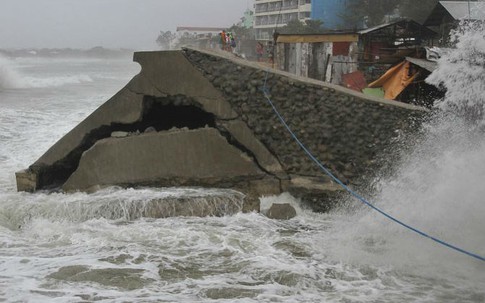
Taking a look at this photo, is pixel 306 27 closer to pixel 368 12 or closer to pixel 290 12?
pixel 368 12

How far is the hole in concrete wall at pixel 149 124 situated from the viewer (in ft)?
26.9

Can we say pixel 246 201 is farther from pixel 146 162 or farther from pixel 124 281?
pixel 124 281

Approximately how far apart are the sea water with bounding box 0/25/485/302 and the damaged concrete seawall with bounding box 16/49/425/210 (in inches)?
13.3

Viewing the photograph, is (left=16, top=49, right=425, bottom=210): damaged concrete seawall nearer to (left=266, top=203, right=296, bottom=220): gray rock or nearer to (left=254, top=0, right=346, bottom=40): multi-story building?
(left=266, top=203, right=296, bottom=220): gray rock

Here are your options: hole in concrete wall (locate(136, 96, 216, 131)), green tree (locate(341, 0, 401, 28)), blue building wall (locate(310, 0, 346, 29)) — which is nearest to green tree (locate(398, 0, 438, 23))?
green tree (locate(341, 0, 401, 28))

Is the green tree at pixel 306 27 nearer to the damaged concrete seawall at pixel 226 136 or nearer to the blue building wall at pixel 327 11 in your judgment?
the blue building wall at pixel 327 11

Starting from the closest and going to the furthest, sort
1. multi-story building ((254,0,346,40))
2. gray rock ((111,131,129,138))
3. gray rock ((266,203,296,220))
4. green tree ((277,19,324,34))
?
gray rock ((266,203,296,220)), gray rock ((111,131,129,138)), green tree ((277,19,324,34)), multi-story building ((254,0,346,40))

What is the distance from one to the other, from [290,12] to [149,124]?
71.1 m

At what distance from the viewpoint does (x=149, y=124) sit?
877cm

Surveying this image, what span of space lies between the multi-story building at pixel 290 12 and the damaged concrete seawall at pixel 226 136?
141 feet

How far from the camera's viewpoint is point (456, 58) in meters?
6.86

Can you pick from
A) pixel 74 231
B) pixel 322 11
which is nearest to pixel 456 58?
pixel 74 231

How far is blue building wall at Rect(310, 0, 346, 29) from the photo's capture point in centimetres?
5758

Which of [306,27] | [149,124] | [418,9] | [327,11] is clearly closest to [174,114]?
[149,124]
